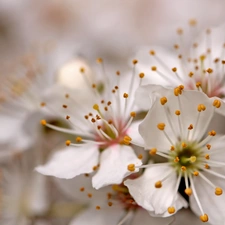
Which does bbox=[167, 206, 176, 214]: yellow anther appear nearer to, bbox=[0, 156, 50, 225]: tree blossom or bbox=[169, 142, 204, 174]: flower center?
bbox=[169, 142, 204, 174]: flower center

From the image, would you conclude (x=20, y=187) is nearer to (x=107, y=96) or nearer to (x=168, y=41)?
(x=107, y=96)

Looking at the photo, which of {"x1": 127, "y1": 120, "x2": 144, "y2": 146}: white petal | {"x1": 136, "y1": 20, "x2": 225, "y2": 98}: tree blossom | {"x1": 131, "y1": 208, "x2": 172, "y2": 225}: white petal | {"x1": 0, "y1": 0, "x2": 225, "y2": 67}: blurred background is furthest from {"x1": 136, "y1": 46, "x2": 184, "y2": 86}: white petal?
{"x1": 0, "y1": 0, "x2": 225, "y2": 67}: blurred background

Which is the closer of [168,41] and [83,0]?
[168,41]

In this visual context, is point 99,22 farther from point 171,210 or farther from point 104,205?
point 171,210

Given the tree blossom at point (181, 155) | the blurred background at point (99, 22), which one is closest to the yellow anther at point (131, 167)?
the tree blossom at point (181, 155)

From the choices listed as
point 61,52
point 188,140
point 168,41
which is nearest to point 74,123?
point 188,140

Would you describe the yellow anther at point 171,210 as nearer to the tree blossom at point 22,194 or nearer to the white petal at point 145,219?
the white petal at point 145,219
